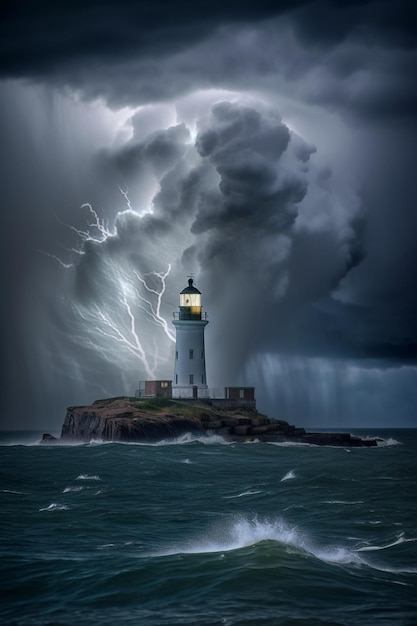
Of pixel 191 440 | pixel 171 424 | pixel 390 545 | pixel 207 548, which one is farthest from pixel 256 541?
pixel 191 440

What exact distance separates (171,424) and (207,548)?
2998 inches

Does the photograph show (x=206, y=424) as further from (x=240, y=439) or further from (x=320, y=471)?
(x=320, y=471)

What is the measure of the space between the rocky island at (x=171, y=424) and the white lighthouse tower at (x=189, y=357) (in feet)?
9.02

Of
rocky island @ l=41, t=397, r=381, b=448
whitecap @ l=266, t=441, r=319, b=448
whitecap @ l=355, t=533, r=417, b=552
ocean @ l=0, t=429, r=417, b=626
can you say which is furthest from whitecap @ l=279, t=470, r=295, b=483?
whitecap @ l=266, t=441, r=319, b=448

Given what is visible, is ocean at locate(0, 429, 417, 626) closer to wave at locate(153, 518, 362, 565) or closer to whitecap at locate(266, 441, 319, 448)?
wave at locate(153, 518, 362, 565)

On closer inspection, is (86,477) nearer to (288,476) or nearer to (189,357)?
(288,476)

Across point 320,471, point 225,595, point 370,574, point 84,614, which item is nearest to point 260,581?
point 225,595

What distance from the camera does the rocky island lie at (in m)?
113

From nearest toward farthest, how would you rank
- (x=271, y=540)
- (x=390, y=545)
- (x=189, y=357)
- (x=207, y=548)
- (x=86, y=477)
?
(x=207, y=548)
(x=271, y=540)
(x=390, y=545)
(x=86, y=477)
(x=189, y=357)

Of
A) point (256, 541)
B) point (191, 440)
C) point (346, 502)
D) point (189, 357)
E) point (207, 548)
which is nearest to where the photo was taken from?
point (207, 548)

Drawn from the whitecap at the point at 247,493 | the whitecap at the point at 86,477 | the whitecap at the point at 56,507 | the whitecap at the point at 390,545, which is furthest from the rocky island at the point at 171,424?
the whitecap at the point at 390,545

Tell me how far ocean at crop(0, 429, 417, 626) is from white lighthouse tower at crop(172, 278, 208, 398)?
51.4m

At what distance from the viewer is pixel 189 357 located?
417ft

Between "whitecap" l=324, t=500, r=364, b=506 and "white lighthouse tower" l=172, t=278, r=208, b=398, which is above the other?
"white lighthouse tower" l=172, t=278, r=208, b=398
